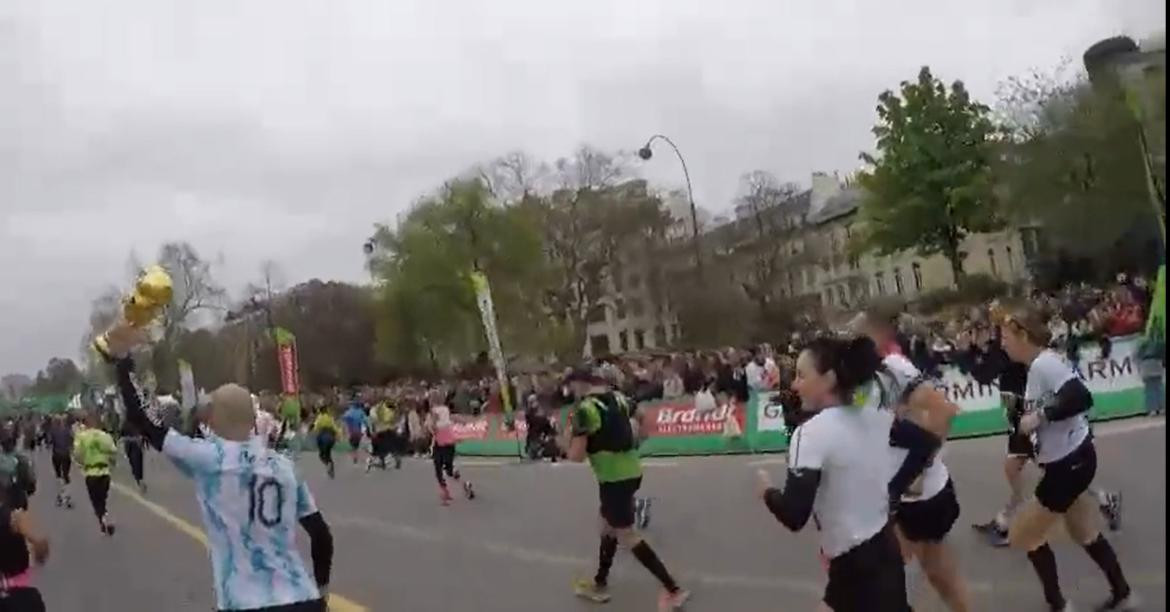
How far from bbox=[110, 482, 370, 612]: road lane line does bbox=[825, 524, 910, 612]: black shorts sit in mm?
2335

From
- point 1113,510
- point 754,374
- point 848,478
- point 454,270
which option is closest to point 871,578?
point 848,478

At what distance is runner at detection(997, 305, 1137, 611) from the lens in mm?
6410

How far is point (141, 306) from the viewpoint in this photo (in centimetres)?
449

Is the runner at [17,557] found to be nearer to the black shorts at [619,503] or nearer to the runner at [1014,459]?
the black shorts at [619,503]

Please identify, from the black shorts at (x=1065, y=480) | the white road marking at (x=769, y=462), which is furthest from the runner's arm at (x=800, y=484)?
the white road marking at (x=769, y=462)

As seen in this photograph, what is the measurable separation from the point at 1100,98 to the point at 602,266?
67.4m

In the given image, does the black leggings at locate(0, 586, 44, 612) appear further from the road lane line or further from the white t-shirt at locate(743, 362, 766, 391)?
the white t-shirt at locate(743, 362, 766, 391)

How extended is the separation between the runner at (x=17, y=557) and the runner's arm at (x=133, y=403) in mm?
1493

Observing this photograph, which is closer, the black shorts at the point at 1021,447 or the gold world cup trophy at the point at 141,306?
the gold world cup trophy at the point at 141,306

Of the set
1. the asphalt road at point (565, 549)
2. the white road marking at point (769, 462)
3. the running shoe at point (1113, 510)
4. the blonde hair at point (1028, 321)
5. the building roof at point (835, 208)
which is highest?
the building roof at point (835, 208)

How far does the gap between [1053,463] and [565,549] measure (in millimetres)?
6244

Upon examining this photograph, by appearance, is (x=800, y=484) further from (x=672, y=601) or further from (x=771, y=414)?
(x=771, y=414)

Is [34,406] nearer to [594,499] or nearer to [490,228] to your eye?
[490,228]

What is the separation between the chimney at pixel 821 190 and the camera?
266 feet
